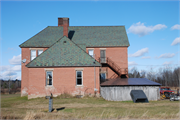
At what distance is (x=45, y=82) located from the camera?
82.5 ft

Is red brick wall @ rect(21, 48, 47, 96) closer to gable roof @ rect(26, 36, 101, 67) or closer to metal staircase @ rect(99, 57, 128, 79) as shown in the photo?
gable roof @ rect(26, 36, 101, 67)

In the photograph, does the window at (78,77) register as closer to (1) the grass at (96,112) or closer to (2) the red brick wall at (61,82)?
(2) the red brick wall at (61,82)

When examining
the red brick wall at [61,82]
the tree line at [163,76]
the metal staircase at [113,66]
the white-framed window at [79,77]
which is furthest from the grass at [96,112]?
the tree line at [163,76]

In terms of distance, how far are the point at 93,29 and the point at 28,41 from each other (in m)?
12.2

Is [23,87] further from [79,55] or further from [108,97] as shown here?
[108,97]

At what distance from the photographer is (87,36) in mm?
34594

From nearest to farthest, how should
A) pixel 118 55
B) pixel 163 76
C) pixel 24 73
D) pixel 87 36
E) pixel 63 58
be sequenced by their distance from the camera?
pixel 63 58 < pixel 24 73 < pixel 118 55 < pixel 87 36 < pixel 163 76

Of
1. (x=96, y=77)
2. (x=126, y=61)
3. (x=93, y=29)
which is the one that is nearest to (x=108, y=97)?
(x=96, y=77)

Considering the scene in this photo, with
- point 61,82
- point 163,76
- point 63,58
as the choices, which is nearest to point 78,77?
point 61,82

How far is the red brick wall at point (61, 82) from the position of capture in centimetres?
2505

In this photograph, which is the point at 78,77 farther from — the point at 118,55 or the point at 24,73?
the point at 24,73

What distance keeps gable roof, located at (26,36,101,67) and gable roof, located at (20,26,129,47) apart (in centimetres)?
589

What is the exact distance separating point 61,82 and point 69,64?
260cm

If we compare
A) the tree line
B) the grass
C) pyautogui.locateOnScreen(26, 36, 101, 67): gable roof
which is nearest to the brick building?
pyautogui.locateOnScreen(26, 36, 101, 67): gable roof
